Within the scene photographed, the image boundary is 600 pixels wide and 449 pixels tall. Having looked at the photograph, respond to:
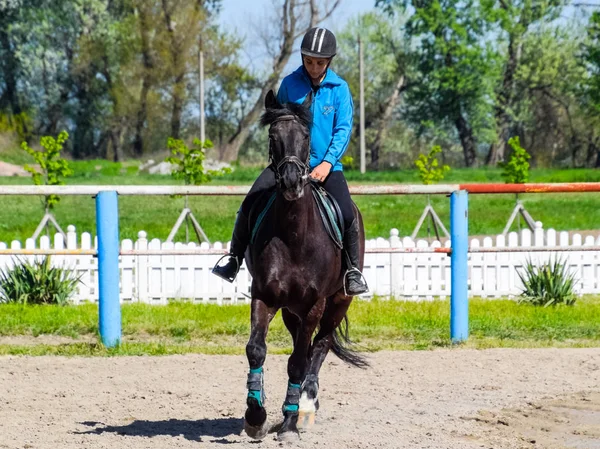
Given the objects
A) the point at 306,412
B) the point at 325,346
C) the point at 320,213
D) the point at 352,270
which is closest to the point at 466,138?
the point at 325,346

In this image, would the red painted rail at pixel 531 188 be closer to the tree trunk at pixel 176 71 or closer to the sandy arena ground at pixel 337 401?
the sandy arena ground at pixel 337 401

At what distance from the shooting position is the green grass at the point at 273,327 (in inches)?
393

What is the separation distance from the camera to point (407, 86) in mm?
69188

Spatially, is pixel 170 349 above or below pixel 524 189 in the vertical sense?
below

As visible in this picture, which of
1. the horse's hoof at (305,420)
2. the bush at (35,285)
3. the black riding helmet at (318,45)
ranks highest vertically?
the black riding helmet at (318,45)

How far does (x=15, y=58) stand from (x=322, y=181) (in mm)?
55630

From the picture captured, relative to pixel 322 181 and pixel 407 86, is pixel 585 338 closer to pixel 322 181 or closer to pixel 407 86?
pixel 322 181

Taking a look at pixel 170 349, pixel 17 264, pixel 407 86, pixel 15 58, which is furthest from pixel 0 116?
pixel 170 349

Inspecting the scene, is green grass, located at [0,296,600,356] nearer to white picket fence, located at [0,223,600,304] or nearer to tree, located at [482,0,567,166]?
white picket fence, located at [0,223,600,304]

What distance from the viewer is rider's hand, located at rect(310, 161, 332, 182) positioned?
6.38 m

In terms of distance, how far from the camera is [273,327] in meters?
11.2

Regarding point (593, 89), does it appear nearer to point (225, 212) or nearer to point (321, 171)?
point (225, 212)

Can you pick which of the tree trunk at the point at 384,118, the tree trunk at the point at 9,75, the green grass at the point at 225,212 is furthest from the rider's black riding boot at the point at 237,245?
the tree trunk at the point at 384,118

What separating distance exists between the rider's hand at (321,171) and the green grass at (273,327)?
3528 mm
